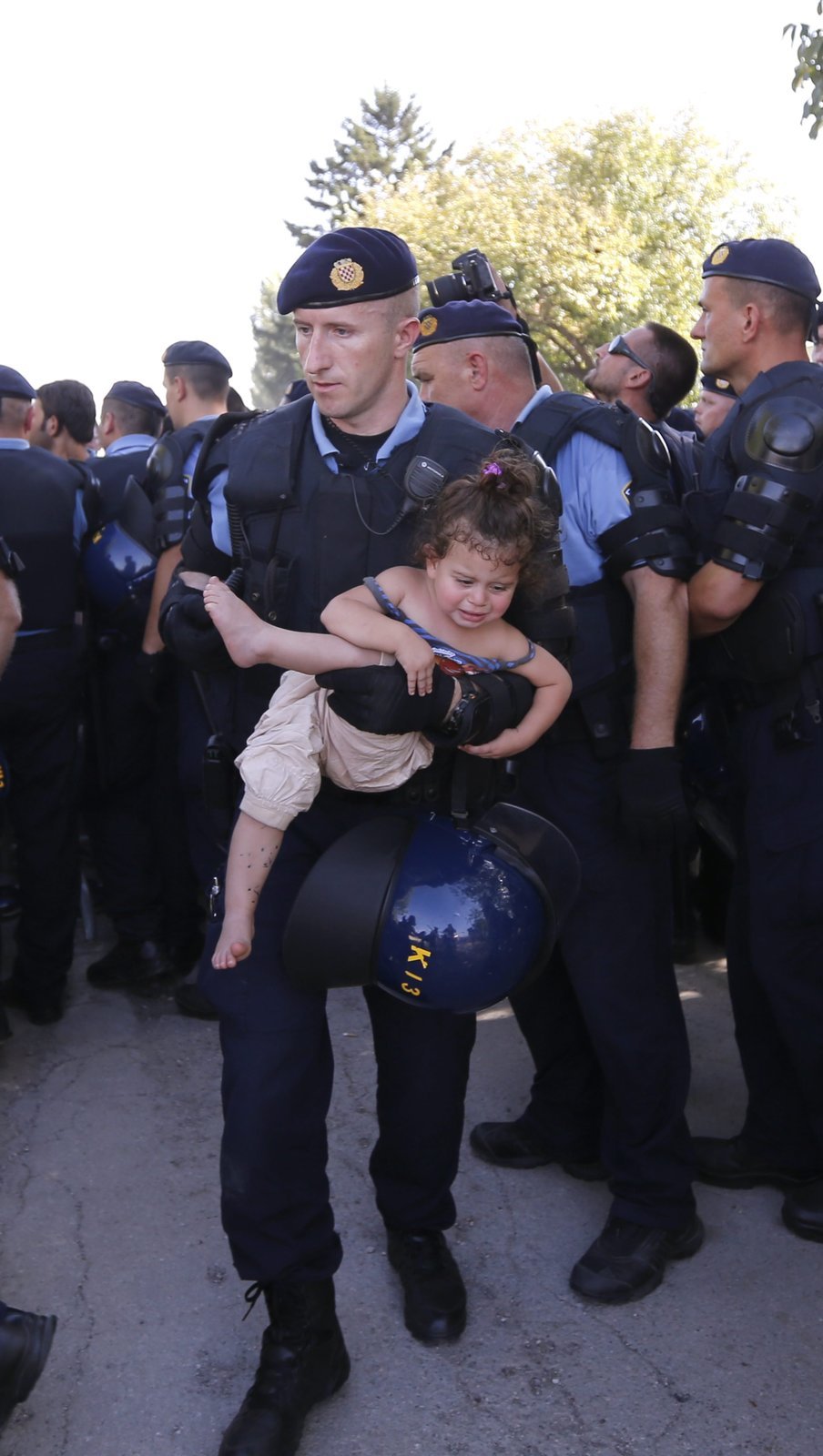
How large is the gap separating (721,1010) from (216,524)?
272 cm

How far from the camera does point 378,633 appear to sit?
234 centimetres

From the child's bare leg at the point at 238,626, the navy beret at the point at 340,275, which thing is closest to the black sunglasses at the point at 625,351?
Answer: the navy beret at the point at 340,275

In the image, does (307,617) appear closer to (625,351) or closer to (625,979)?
(625,979)

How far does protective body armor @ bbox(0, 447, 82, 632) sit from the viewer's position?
180 inches

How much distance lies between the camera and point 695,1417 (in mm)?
2604

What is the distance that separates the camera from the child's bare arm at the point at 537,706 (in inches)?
98.0

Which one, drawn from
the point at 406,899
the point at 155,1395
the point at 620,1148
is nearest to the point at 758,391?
the point at 406,899

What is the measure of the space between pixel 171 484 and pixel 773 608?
7.39 ft

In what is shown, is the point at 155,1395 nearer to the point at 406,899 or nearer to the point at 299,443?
the point at 406,899

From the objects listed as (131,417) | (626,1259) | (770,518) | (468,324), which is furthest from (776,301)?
(131,417)

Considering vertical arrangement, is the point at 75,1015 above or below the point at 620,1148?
below

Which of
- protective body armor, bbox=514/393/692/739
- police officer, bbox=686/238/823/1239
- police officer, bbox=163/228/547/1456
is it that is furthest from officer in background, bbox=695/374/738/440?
police officer, bbox=163/228/547/1456

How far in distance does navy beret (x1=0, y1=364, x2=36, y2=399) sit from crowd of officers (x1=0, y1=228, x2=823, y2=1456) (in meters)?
1.69

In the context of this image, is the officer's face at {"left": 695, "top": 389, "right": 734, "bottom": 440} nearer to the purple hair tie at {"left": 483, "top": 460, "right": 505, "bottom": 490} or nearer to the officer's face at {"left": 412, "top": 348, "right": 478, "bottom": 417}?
the officer's face at {"left": 412, "top": 348, "right": 478, "bottom": 417}
